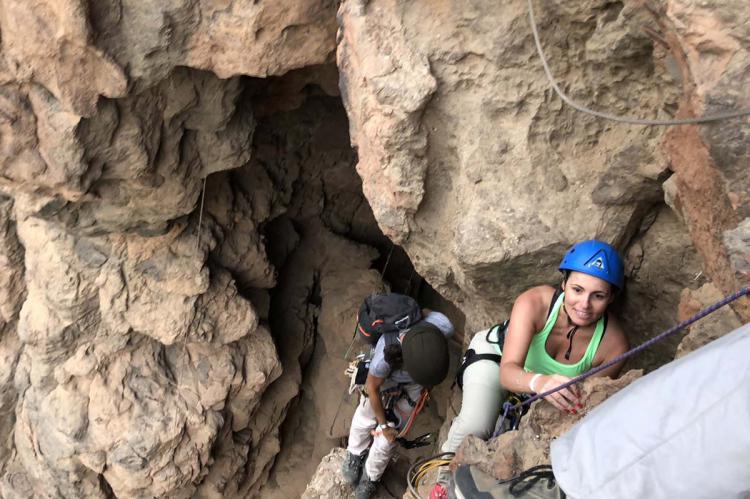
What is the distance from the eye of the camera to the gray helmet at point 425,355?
9.81ft

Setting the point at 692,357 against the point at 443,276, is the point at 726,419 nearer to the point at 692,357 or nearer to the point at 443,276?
the point at 692,357

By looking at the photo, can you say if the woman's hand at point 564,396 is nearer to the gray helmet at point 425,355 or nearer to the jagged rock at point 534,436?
the jagged rock at point 534,436

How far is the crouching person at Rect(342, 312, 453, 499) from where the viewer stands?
3008 mm

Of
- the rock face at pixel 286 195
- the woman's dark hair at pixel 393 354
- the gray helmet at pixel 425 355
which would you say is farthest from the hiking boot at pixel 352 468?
the gray helmet at pixel 425 355

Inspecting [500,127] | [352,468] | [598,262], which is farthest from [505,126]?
[352,468]

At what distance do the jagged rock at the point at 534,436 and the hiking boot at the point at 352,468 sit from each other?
5.71 feet

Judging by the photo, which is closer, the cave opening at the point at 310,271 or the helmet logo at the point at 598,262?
the helmet logo at the point at 598,262

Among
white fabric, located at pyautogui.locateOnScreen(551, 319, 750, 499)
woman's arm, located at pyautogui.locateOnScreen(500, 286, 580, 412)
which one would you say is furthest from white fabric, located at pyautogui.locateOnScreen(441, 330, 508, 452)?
white fabric, located at pyautogui.locateOnScreen(551, 319, 750, 499)

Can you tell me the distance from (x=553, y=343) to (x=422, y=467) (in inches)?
30.3

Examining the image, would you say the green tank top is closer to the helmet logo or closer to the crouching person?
the helmet logo

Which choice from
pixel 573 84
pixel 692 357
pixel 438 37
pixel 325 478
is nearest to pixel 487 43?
pixel 438 37

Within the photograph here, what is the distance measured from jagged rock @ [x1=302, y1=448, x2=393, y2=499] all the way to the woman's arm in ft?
6.45

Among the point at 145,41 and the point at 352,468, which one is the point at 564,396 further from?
the point at 145,41

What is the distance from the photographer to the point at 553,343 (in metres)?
2.52
